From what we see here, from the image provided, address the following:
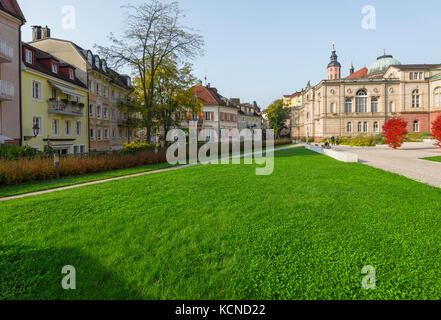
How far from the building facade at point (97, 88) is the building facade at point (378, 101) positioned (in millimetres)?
43841

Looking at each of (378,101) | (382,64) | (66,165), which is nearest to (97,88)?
(66,165)

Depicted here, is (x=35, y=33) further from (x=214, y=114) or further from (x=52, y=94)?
(x=214, y=114)

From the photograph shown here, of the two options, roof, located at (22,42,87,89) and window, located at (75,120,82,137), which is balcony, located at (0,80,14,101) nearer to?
roof, located at (22,42,87,89)

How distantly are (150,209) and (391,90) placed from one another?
216 feet

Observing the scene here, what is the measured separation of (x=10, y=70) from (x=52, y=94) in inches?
199

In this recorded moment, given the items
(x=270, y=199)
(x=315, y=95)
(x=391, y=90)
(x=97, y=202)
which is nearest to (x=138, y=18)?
(x=97, y=202)

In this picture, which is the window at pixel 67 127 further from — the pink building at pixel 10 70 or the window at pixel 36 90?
the pink building at pixel 10 70

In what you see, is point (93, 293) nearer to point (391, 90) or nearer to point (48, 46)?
point (48, 46)

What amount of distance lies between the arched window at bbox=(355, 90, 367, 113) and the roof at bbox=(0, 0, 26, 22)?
197ft

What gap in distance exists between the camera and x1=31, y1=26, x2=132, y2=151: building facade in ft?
92.1

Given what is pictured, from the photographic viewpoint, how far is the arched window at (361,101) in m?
56.8

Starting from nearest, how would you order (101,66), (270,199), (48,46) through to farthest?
(270,199), (48,46), (101,66)

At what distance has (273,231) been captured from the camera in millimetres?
4688

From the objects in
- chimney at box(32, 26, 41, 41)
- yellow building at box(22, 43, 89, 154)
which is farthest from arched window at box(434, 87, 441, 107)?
chimney at box(32, 26, 41, 41)
